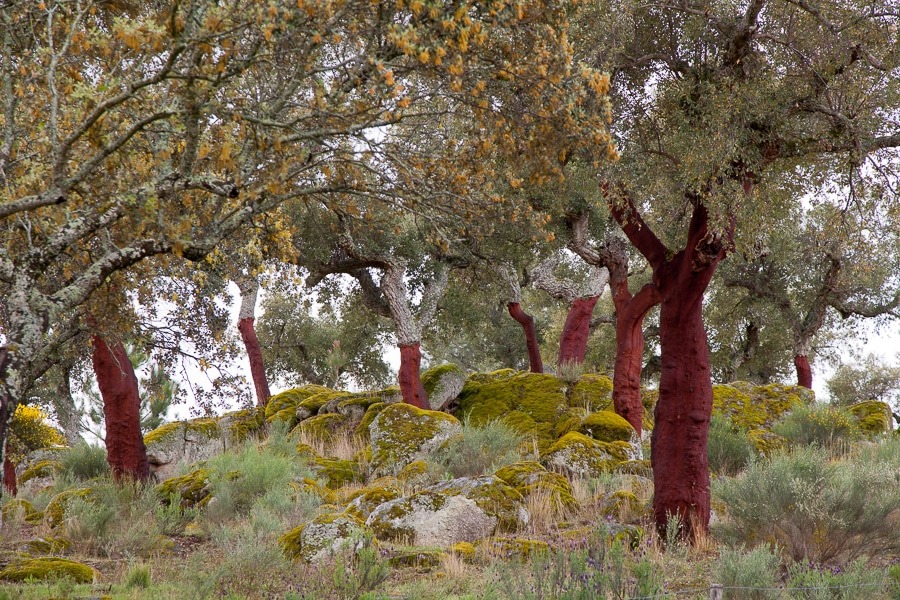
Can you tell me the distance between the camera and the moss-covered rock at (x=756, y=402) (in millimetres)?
17953

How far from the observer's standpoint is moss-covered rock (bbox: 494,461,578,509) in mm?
10625

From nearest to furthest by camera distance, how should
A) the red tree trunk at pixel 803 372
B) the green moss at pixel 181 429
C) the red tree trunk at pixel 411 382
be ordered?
the green moss at pixel 181 429
the red tree trunk at pixel 411 382
the red tree trunk at pixel 803 372

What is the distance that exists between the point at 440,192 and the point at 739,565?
14.1 ft

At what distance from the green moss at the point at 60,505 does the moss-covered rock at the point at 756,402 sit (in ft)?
42.7

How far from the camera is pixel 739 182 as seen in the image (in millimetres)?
9547

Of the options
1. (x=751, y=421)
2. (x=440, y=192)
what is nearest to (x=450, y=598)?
(x=440, y=192)

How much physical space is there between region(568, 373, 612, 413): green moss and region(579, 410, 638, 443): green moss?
2480 millimetres

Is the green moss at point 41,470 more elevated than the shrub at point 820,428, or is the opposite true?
the green moss at point 41,470

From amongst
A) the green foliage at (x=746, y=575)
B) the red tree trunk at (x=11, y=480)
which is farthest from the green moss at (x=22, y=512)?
the green foliage at (x=746, y=575)

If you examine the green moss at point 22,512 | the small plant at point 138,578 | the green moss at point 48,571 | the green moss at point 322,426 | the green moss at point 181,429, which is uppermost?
the green moss at point 181,429

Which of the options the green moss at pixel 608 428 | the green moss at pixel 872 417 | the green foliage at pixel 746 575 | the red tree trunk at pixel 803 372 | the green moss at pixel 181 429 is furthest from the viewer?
the red tree trunk at pixel 803 372

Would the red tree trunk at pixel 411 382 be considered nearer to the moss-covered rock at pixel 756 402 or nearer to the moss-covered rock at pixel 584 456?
the moss-covered rock at pixel 584 456

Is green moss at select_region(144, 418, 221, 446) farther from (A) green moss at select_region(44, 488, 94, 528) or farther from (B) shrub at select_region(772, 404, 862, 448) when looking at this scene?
(B) shrub at select_region(772, 404, 862, 448)

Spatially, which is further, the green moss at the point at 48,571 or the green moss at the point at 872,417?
the green moss at the point at 872,417
